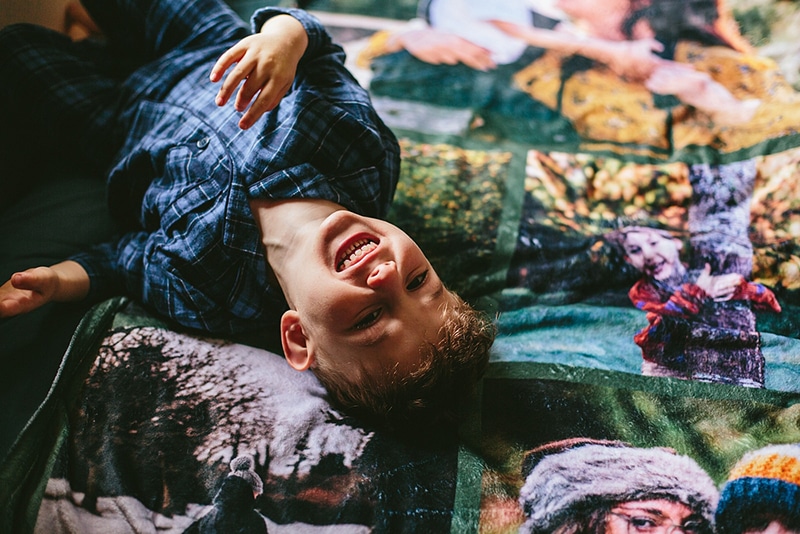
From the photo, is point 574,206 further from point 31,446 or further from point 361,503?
point 31,446

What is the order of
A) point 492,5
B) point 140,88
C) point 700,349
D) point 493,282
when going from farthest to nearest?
point 492,5, point 140,88, point 493,282, point 700,349

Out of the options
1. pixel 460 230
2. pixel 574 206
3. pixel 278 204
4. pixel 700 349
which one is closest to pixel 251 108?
pixel 278 204

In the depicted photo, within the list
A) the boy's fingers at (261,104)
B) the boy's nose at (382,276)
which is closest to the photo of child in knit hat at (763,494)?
the boy's nose at (382,276)

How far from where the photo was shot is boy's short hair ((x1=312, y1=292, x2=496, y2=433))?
2.26 feet

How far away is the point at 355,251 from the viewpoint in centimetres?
73

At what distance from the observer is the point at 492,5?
1.25 m

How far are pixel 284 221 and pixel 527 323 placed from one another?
32 centimetres

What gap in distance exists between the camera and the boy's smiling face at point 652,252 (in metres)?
0.86

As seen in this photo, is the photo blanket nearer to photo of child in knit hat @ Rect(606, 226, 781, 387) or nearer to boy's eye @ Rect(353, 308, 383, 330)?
photo of child in knit hat @ Rect(606, 226, 781, 387)

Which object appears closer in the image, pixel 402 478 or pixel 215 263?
pixel 402 478

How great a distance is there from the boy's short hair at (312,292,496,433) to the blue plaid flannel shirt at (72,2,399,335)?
6.3 inches

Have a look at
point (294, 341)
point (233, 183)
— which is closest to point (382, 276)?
point (294, 341)

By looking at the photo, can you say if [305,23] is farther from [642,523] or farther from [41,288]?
[642,523]

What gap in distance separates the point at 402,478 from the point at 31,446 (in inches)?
14.5
